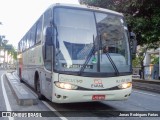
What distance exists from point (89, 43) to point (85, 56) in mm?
440

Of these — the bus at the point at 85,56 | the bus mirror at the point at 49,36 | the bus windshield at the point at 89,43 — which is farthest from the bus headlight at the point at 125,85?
the bus mirror at the point at 49,36

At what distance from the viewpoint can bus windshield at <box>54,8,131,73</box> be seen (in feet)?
30.4

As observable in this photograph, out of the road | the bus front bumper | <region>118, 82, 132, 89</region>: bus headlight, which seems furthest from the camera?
<region>118, 82, 132, 89</region>: bus headlight

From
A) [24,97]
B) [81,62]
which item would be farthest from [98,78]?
[24,97]

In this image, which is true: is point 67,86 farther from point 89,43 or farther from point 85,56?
point 89,43

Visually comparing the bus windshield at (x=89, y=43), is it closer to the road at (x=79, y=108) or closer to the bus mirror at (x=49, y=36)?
the bus mirror at (x=49, y=36)

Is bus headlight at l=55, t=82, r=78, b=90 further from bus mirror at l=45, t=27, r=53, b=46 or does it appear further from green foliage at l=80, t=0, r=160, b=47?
green foliage at l=80, t=0, r=160, b=47

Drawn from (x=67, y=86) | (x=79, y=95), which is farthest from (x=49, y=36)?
(x=79, y=95)

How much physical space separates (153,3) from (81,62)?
1234cm

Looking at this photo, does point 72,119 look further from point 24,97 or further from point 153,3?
point 153,3

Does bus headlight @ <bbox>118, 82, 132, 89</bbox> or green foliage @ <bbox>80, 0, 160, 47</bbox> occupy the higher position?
green foliage @ <bbox>80, 0, 160, 47</bbox>

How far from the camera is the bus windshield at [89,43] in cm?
927

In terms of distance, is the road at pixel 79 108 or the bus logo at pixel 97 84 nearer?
the road at pixel 79 108

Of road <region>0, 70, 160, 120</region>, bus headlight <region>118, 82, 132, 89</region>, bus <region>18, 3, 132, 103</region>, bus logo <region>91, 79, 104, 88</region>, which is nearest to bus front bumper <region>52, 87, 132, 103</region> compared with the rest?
bus <region>18, 3, 132, 103</region>
